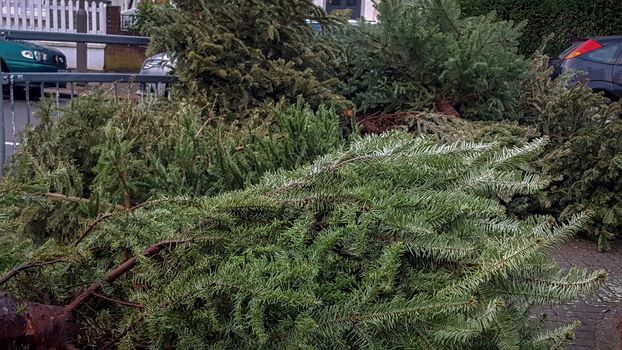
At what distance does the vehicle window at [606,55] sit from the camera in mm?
12336

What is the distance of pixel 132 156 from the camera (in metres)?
3.03

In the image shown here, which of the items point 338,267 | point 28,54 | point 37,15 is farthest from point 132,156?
point 28,54

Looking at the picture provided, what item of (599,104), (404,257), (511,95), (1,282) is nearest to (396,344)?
(404,257)

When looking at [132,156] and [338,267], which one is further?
[132,156]

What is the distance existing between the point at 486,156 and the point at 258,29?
2.46m

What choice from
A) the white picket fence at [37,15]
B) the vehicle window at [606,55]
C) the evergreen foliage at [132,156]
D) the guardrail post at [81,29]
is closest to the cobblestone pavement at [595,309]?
the evergreen foliage at [132,156]

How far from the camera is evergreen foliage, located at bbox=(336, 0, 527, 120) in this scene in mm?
4613

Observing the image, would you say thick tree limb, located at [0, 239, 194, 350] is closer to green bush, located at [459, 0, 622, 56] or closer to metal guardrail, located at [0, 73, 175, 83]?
metal guardrail, located at [0, 73, 175, 83]

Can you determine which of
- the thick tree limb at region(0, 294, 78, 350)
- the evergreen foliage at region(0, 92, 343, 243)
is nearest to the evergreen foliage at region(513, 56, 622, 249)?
the evergreen foliage at region(0, 92, 343, 243)

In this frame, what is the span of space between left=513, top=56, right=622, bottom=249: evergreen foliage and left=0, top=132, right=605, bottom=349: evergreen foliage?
3.28 metres

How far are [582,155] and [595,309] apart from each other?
1.53 metres

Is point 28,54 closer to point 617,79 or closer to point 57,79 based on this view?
point 57,79

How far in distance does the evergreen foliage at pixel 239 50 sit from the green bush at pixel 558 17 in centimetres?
1327

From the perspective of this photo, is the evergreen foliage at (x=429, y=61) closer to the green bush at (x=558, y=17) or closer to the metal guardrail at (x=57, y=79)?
the metal guardrail at (x=57, y=79)
